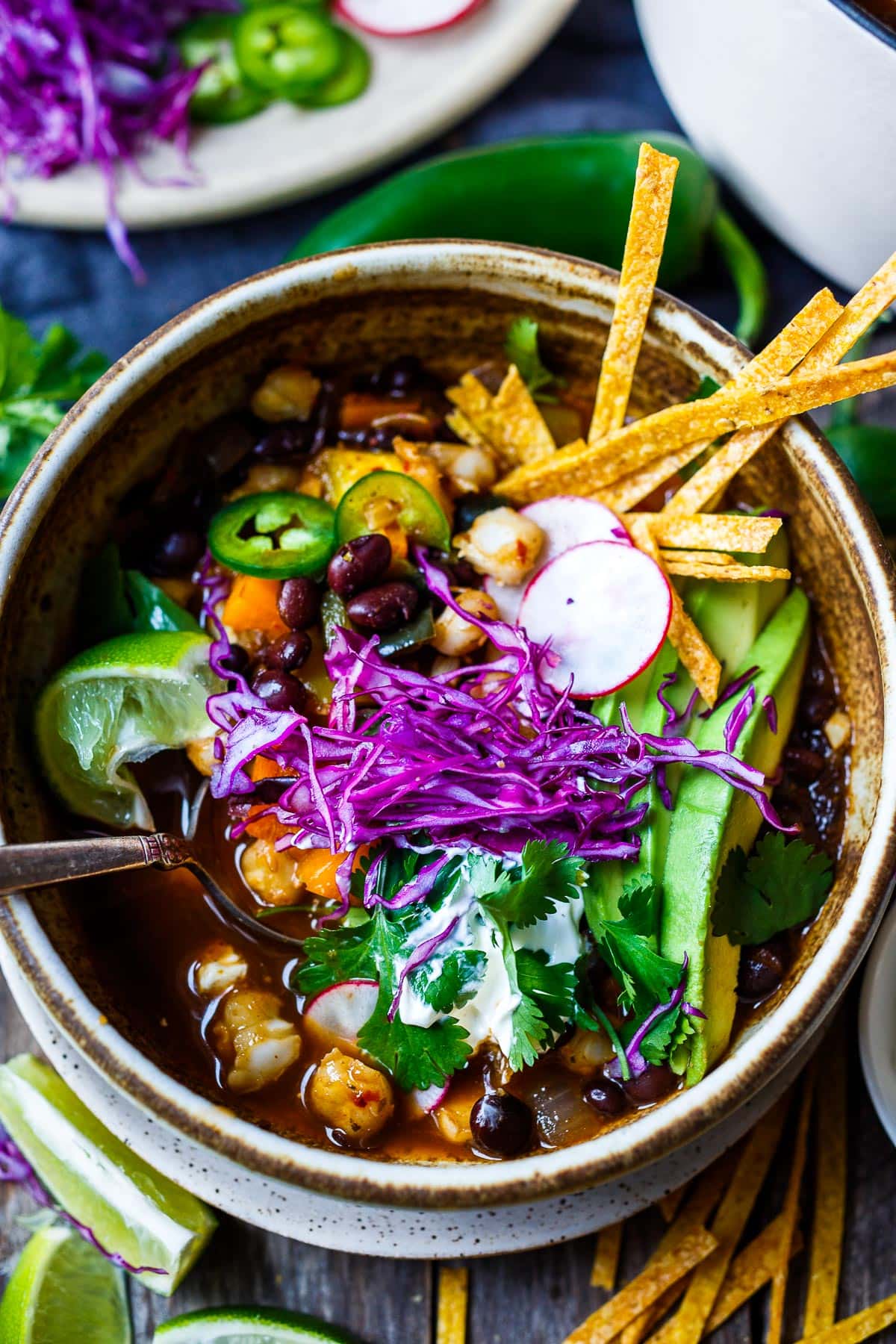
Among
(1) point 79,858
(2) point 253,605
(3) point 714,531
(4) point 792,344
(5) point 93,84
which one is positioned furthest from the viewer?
(5) point 93,84

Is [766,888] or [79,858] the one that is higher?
[79,858]

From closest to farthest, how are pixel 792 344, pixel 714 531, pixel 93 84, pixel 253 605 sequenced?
pixel 792 344 → pixel 714 531 → pixel 253 605 → pixel 93 84

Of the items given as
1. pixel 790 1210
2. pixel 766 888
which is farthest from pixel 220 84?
pixel 790 1210

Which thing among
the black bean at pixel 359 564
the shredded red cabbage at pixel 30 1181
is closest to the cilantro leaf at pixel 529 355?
the black bean at pixel 359 564

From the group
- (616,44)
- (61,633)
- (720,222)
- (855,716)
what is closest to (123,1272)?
(61,633)

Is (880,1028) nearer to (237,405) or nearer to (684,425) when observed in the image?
(684,425)

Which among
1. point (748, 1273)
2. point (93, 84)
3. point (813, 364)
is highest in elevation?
point (93, 84)

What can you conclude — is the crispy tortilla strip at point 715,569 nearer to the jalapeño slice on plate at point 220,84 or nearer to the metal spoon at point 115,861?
the metal spoon at point 115,861

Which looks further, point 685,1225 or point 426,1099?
point 685,1225
